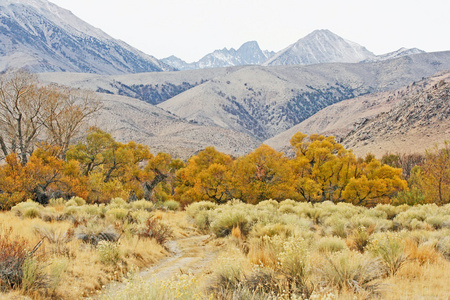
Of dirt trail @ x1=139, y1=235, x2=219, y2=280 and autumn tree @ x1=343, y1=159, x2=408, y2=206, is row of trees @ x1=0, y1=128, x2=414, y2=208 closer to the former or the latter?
autumn tree @ x1=343, y1=159, x2=408, y2=206

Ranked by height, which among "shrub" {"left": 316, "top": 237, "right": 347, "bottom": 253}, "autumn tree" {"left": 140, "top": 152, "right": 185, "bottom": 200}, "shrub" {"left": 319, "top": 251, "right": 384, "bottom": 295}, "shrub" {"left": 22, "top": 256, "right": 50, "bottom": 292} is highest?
"shrub" {"left": 319, "top": 251, "right": 384, "bottom": 295}

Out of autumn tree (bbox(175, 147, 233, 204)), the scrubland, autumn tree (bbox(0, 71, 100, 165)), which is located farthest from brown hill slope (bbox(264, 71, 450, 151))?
the scrubland

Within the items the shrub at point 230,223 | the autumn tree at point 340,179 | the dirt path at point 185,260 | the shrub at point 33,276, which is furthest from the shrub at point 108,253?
the autumn tree at point 340,179

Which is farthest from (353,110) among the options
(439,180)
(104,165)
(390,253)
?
(390,253)

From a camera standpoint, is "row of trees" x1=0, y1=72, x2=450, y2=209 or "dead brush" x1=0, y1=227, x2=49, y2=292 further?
"row of trees" x1=0, y1=72, x2=450, y2=209

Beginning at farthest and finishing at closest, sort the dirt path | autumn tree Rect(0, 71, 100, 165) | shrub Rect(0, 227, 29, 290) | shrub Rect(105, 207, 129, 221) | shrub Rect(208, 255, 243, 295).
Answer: autumn tree Rect(0, 71, 100, 165) < shrub Rect(105, 207, 129, 221) < the dirt path < shrub Rect(0, 227, 29, 290) < shrub Rect(208, 255, 243, 295)

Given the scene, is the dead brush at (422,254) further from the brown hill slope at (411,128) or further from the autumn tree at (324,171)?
the brown hill slope at (411,128)

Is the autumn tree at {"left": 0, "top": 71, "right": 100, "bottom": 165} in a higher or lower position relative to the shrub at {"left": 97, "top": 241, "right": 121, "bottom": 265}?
higher

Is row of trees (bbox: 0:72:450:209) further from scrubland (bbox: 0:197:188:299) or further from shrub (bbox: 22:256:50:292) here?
shrub (bbox: 22:256:50:292)

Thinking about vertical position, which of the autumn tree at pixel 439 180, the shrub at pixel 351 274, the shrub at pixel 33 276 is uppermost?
the shrub at pixel 351 274

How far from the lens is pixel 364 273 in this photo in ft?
16.4

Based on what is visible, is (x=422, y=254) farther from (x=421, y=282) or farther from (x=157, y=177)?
(x=157, y=177)

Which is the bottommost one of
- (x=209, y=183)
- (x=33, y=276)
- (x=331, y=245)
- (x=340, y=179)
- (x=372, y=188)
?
(x=372, y=188)

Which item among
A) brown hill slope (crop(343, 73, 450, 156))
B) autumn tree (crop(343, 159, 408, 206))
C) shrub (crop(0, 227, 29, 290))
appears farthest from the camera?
brown hill slope (crop(343, 73, 450, 156))
